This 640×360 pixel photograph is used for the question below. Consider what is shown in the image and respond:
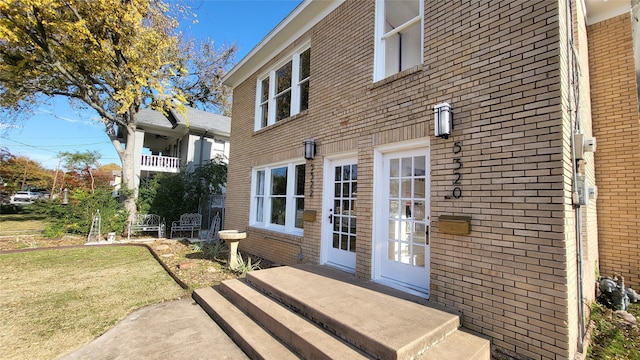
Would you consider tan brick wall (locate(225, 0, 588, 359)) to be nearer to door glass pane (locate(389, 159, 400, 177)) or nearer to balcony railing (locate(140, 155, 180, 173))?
door glass pane (locate(389, 159, 400, 177))

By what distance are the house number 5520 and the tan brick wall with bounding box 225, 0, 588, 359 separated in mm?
51

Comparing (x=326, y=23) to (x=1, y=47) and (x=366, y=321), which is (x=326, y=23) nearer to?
(x=366, y=321)

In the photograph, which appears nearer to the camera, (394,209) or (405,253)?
(405,253)

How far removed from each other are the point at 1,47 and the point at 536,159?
15.8 m

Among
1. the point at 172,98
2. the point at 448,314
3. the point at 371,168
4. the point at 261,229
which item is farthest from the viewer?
the point at 172,98

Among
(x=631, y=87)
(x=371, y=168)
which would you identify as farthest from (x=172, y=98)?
(x=631, y=87)

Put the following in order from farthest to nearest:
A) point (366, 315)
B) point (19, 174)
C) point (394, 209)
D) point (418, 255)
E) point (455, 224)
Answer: point (19, 174)
point (394, 209)
point (418, 255)
point (455, 224)
point (366, 315)

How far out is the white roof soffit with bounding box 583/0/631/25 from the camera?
5.23m

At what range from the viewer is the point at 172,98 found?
11812mm

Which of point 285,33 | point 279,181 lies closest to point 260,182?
point 279,181

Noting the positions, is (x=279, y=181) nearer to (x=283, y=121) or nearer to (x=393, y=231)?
(x=283, y=121)

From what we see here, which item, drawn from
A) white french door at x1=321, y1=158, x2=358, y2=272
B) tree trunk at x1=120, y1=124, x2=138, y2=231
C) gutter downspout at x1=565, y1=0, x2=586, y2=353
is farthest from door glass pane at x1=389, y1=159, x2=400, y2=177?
tree trunk at x1=120, y1=124, x2=138, y2=231

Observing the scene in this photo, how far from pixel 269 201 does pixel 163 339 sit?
4.46 metres

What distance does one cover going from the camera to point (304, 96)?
22.2 ft
